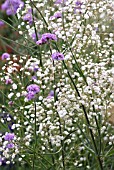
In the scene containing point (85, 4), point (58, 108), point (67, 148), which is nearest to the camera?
point (58, 108)

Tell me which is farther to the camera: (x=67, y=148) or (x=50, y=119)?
(x=67, y=148)

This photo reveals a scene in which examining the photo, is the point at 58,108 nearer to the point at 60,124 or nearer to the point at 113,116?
the point at 60,124

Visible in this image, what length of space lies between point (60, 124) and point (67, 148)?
0.99 ft

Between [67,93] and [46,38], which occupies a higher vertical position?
[46,38]

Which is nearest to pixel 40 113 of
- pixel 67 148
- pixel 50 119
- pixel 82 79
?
pixel 50 119

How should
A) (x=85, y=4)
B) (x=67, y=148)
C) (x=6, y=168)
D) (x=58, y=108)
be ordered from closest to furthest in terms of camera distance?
(x=58, y=108) < (x=85, y=4) < (x=67, y=148) < (x=6, y=168)

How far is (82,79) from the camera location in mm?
1771

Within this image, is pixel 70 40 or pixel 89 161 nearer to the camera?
pixel 70 40

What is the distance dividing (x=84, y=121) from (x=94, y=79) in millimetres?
194

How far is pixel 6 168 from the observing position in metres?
2.67

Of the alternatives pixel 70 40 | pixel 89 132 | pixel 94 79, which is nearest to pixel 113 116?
pixel 89 132

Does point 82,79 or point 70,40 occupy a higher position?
point 70,40

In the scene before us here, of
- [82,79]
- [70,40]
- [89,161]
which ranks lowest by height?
[89,161]

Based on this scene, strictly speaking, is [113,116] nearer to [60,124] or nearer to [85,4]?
[60,124]
